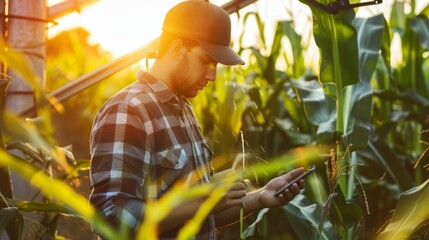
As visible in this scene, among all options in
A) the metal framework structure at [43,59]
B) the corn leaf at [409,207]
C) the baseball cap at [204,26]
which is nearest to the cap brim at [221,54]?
the baseball cap at [204,26]

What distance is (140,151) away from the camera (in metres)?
1.20

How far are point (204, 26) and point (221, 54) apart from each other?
0.08 m

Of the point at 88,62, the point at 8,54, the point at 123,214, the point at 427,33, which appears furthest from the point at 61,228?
the point at 88,62

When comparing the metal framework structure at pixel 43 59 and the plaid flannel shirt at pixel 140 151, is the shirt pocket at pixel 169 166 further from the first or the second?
the metal framework structure at pixel 43 59

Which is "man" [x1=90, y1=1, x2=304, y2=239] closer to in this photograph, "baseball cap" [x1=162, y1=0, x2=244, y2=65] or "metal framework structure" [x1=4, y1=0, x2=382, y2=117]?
"baseball cap" [x1=162, y1=0, x2=244, y2=65]

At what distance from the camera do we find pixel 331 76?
1.84 metres

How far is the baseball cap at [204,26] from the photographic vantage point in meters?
1.36

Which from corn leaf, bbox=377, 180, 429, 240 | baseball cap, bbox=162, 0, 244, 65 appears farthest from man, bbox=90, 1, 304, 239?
corn leaf, bbox=377, 180, 429, 240

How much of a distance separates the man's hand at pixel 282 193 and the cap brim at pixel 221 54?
0.24m

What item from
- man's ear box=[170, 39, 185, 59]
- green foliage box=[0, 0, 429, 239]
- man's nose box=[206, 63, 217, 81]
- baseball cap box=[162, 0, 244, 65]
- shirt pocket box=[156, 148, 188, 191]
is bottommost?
green foliage box=[0, 0, 429, 239]

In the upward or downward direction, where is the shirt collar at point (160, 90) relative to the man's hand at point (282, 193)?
upward

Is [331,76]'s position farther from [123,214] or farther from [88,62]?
[88,62]

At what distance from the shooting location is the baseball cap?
136cm

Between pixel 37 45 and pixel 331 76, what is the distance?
850 mm
